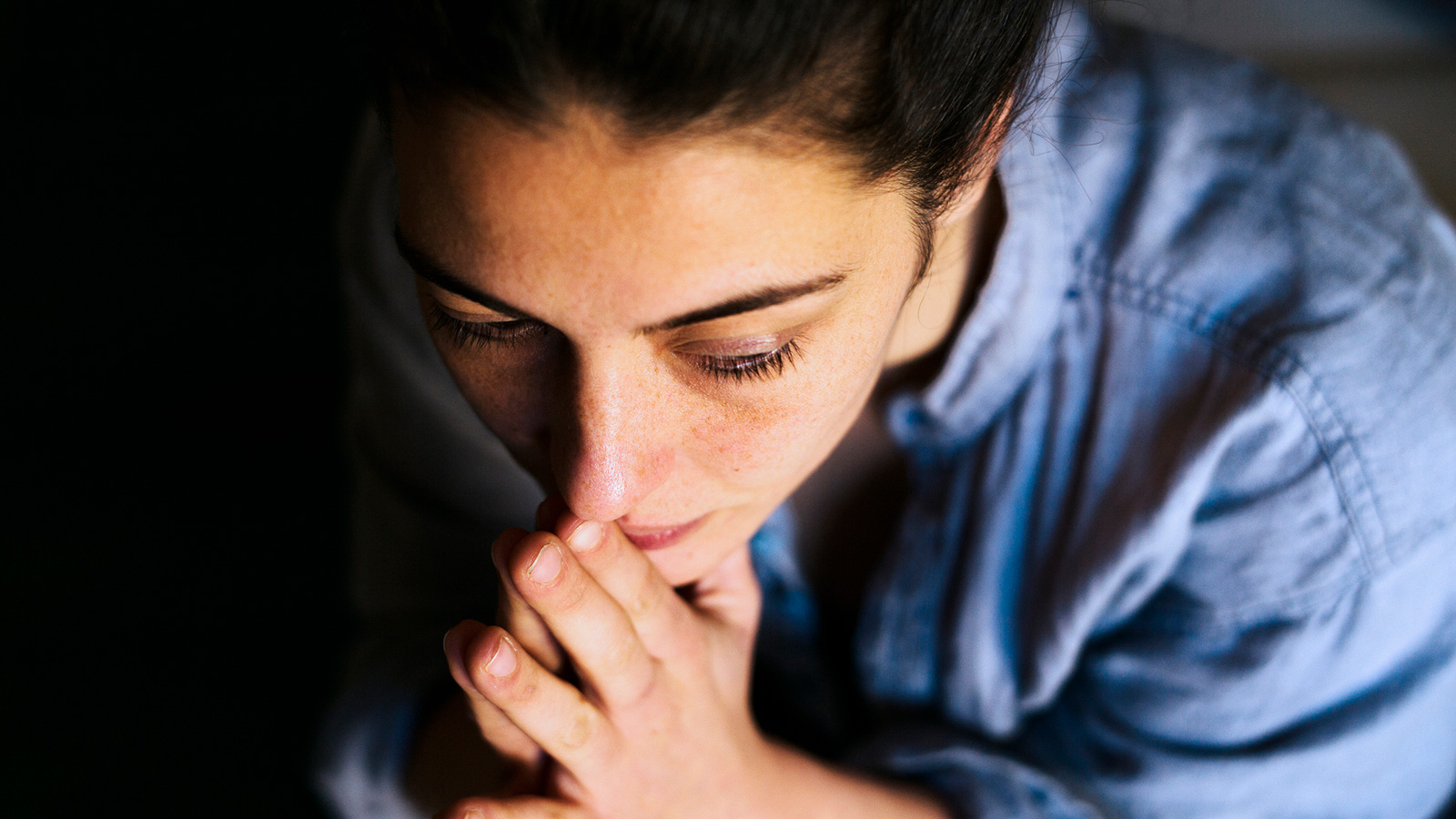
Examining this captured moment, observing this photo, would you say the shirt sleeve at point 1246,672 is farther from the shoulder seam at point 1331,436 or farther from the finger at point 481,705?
the finger at point 481,705

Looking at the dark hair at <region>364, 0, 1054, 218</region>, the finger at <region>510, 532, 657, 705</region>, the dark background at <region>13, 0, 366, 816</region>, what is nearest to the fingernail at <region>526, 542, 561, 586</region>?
the finger at <region>510, 532, 657, 705</region>

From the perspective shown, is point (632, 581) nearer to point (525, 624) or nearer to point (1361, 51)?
point (525, 624)

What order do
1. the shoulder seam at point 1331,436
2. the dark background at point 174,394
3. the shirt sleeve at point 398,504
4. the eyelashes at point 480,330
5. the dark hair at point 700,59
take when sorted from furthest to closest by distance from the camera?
the dark background at point 174,394 → the shirt sleeve at point 398,504 → the shoulder seam at point 1331,436 → the eyelashes at point 480,330 → the dark hair at point 700,59

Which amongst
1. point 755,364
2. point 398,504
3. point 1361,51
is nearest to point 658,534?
point 755,364

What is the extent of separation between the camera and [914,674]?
2.95ft

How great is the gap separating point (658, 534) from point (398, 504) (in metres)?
0.42

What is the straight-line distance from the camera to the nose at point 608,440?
0.52 metres

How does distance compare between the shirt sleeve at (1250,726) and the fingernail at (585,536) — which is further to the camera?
the shirt sleeve at (1250,726)

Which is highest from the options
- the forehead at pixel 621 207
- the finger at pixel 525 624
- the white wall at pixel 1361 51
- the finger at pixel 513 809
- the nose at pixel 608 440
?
the white wall at pixel 1361 51

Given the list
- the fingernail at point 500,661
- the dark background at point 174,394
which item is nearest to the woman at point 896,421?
the fingernail at point 500,661

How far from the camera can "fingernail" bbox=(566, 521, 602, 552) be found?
574 mm

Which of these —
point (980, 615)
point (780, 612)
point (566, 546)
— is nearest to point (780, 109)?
point (566, 546)

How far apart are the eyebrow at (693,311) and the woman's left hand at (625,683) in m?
0.14

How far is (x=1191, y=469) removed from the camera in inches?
27.1
